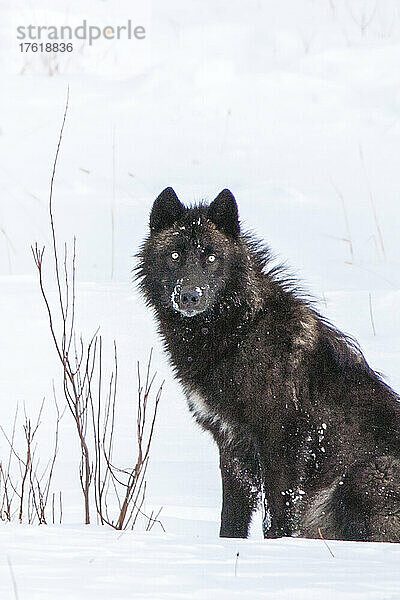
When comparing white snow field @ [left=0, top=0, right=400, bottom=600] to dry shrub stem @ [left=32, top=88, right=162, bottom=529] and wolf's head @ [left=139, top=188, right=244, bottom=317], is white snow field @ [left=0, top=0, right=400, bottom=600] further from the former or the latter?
wolf's head @ [left=139, top=188, right=244, bottom=317]

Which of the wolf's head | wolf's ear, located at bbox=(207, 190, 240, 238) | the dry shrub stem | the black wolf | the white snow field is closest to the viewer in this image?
the white snow field

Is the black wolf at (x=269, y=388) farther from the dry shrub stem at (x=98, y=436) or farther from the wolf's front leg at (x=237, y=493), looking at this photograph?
the dry shrub stem at (x=98, y=436)

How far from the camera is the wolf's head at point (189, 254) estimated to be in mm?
4621

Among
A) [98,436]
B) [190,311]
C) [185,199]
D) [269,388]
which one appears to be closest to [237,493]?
[269,388]

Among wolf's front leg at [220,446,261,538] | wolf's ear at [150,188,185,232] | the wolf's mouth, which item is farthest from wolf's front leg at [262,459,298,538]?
wolf's ear at [150,188,185,232]

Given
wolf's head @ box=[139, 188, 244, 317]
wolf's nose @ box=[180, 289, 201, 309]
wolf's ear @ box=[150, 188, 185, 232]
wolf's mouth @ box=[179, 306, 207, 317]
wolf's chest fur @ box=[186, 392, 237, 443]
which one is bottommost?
wolf's chest fur @ box=[186, 392, 237, 443]

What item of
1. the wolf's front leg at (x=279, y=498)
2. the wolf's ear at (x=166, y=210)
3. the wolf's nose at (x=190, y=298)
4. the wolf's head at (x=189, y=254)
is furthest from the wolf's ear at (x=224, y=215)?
the wolf's front leg at (x=279, y=498)

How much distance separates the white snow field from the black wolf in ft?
1.97

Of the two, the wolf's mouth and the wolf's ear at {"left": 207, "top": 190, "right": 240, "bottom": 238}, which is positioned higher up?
the wolf's ear at {"left": 207, "top": 190, "right": 240, "bottom": 238}

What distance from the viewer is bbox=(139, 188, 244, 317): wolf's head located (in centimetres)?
462

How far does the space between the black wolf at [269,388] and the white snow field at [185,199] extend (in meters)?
0.60

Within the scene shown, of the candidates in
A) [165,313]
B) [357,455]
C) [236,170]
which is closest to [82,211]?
[236,170]

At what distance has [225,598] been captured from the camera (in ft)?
8.52

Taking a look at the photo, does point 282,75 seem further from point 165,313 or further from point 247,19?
point 165,313
